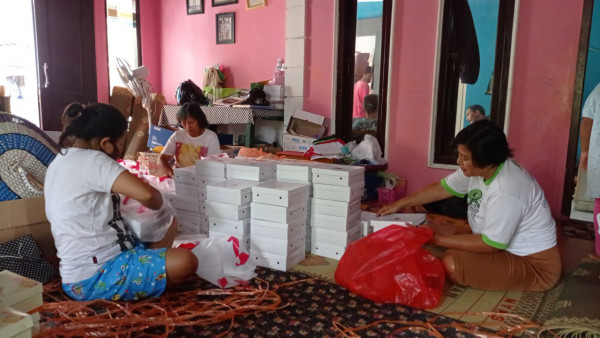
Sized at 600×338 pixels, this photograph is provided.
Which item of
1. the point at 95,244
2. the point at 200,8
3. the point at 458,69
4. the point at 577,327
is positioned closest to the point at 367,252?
the point at 577,327

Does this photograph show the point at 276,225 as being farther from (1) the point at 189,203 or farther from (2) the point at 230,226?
(1) the point at 189,203

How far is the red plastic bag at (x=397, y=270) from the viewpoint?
1.92m

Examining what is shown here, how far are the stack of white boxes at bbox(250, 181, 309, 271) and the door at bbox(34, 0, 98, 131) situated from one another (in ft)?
12.0

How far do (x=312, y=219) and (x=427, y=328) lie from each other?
100cm

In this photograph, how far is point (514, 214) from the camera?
1.94m

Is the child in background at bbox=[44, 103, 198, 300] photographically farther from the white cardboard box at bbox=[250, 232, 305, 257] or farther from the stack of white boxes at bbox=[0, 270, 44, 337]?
the white cardboard box at bbox=[250, 232, 305, 257]

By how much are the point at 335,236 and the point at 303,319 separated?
0.77 m

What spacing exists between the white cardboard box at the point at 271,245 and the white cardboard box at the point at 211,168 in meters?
0.46

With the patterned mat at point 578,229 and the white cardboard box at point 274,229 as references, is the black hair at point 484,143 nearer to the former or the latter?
the white cardboard box at point 274,229

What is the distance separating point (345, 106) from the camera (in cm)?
458

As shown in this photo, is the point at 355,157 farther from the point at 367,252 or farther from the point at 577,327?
the point at 577,327

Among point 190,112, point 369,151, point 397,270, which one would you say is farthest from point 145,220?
point 369,151

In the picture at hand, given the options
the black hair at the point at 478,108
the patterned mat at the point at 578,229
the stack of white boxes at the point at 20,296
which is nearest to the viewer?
the stack of white boxes at the point at 20,296

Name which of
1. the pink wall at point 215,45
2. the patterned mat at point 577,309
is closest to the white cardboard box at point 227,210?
the patterned mat at point 577,309
